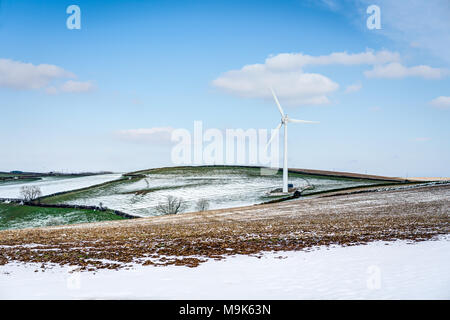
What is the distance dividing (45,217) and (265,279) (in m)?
61.1

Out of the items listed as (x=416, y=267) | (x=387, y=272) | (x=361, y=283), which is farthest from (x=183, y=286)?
(x=416, y=267)

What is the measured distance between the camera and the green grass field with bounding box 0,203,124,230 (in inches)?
2302

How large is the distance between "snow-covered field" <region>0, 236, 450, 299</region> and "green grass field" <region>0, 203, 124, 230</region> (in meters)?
49.1

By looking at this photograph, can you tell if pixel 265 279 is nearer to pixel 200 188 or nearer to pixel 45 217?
pixel 45 217

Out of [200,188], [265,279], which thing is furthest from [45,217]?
[265,279]

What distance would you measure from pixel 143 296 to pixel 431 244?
43.6 feet

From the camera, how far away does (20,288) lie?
34.7 ft

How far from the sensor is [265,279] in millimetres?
10984

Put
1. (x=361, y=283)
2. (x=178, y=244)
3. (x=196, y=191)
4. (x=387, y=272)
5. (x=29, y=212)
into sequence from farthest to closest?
(x=196, y=191) < (x=29, y=212) < (x=178, y=244) < (x=387, y=272) < (x=361, y=283)

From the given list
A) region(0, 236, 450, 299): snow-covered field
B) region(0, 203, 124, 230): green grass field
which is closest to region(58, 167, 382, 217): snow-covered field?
region(0, 203, 124, 230): green grass field

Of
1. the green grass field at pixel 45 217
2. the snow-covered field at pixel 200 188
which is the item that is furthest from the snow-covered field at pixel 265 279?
the snow-covered field at pixel 200 188

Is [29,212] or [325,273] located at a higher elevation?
[325,273]

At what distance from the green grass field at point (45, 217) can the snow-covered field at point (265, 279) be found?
161ft
